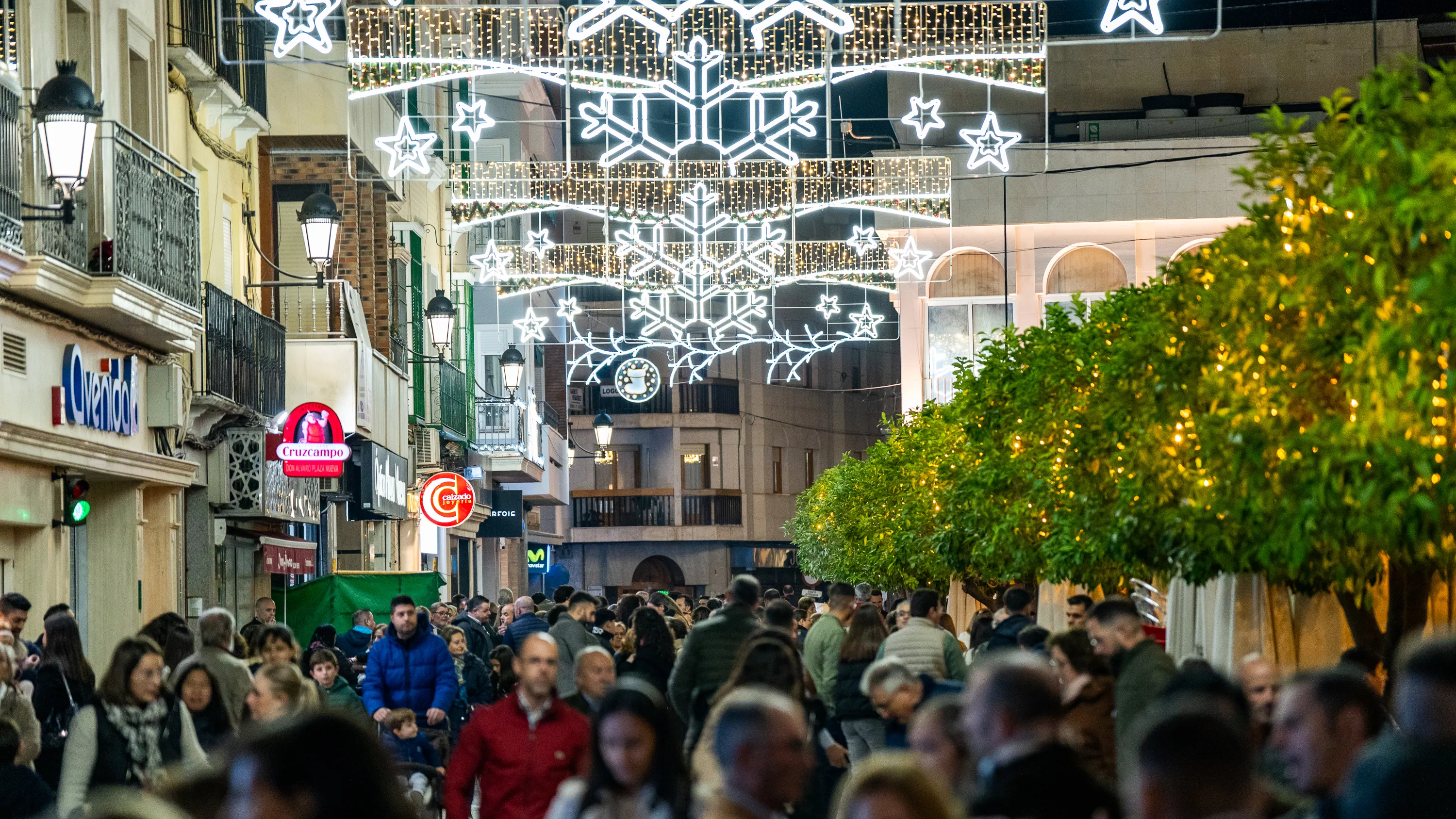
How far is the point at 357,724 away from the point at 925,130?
17228 millimetres

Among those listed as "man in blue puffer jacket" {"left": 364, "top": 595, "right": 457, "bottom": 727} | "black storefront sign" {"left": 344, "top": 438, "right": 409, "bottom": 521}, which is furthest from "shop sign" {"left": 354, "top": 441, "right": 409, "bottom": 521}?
"man in blue puffer jacket" {"left": 364, "top": 595, "right": 457, "bottom": 727}

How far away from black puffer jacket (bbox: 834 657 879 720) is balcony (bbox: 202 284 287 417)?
9390 millimetres

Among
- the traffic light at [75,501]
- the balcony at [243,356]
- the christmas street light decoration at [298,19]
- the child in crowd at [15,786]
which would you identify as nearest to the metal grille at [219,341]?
the balcony at [243,356]

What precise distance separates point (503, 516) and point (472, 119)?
23.3 meters

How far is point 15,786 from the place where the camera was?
7.95 metres

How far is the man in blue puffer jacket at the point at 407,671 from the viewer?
13.4 m

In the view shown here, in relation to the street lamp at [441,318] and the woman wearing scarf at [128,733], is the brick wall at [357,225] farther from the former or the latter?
the woman wearing scarf at [128,733]

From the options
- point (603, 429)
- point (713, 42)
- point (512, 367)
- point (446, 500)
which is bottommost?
point (446, 500)

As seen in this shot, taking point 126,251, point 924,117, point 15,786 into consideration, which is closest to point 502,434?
point 924,117

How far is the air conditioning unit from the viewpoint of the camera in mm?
33688

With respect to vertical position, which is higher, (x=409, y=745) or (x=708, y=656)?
(x=708, y=656)

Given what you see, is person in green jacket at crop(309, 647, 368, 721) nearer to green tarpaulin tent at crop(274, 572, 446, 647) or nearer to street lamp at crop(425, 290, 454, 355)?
green tarpaulin tent at crop(274, 572, 446, 647)

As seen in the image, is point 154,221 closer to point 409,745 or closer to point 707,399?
point 409,745

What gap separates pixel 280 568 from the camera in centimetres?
2391
